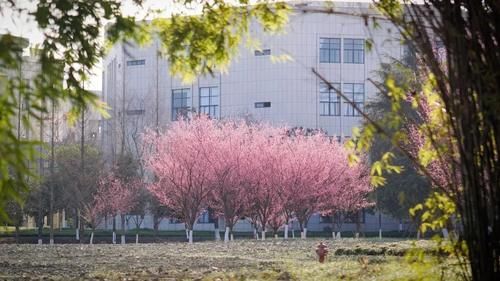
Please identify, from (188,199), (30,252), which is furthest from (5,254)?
(188,199)

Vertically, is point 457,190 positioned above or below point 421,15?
below

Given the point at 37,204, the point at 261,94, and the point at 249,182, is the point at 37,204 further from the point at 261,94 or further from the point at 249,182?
the point at 261,94

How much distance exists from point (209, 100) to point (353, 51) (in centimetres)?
1100

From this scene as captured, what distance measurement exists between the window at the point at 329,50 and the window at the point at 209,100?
8.12 m

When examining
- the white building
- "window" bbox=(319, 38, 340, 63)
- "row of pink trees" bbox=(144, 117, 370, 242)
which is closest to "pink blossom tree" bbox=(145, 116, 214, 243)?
"row of pink trees" bbox=(144, 117, 370, 242)

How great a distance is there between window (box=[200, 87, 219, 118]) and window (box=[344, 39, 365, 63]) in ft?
32.1

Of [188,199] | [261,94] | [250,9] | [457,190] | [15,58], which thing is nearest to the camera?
[15,58]

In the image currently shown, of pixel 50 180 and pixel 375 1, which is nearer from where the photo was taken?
pixel 375 1

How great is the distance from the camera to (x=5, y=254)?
945 inches

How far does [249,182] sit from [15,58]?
3604 centimetres

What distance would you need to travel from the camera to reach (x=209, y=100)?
65312 millimetres

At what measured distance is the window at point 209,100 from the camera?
214 feet

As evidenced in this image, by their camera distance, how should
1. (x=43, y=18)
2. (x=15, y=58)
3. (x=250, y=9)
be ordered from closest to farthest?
1. (x=15, y=58)
2. (x=43, y=18)
3. (x=250, y=9)

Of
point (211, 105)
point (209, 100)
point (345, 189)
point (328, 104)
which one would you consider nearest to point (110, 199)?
point (345, 189)
